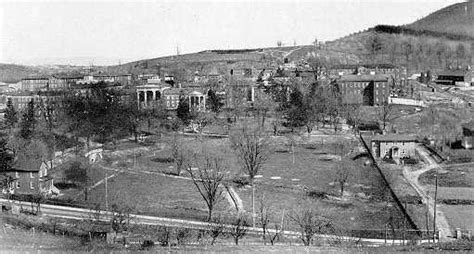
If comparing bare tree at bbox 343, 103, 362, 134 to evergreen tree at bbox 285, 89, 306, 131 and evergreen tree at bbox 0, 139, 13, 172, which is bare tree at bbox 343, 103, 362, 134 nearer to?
evergreen tree at bbox 285, 89, 306, 131

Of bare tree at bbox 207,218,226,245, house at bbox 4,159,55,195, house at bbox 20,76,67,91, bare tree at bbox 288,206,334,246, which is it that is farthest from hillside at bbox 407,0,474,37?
bare tree at bbox 207,218,226,245

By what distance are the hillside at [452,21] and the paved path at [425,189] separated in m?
83.1

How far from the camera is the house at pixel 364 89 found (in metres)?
61.4

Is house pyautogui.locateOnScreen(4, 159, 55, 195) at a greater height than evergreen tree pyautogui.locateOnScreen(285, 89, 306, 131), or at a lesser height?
lesser

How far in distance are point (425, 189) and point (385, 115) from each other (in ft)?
68.0

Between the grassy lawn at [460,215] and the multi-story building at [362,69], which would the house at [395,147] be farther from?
the multi-story building at [362,69]

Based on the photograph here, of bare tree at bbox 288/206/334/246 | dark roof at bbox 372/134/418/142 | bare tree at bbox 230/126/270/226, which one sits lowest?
bare tree at bbox 288/206/334/246

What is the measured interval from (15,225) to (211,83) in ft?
183

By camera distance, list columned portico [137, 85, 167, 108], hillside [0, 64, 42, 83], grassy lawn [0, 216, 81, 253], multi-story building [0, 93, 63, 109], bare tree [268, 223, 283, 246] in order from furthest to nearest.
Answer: hillside [0, 64, 42, 83] < columned portico [137, 85, 167, 108] < multi-story building [0, 93, 63, 109] < bare tree [268, 223, 283, 246] < grassy lawn [0, 216, 81, 253]

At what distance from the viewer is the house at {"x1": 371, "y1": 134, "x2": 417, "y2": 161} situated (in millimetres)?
37812

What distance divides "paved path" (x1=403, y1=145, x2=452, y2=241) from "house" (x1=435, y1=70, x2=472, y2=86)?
3778 centimetres

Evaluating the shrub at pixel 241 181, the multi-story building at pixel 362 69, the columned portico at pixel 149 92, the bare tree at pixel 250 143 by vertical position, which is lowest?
the shrub at pixel 241 181

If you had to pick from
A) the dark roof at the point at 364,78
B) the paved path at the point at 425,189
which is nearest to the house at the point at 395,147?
the paved path at the point at 425,189

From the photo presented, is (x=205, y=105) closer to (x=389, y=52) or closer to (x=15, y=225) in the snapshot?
(x=15, y=225)
